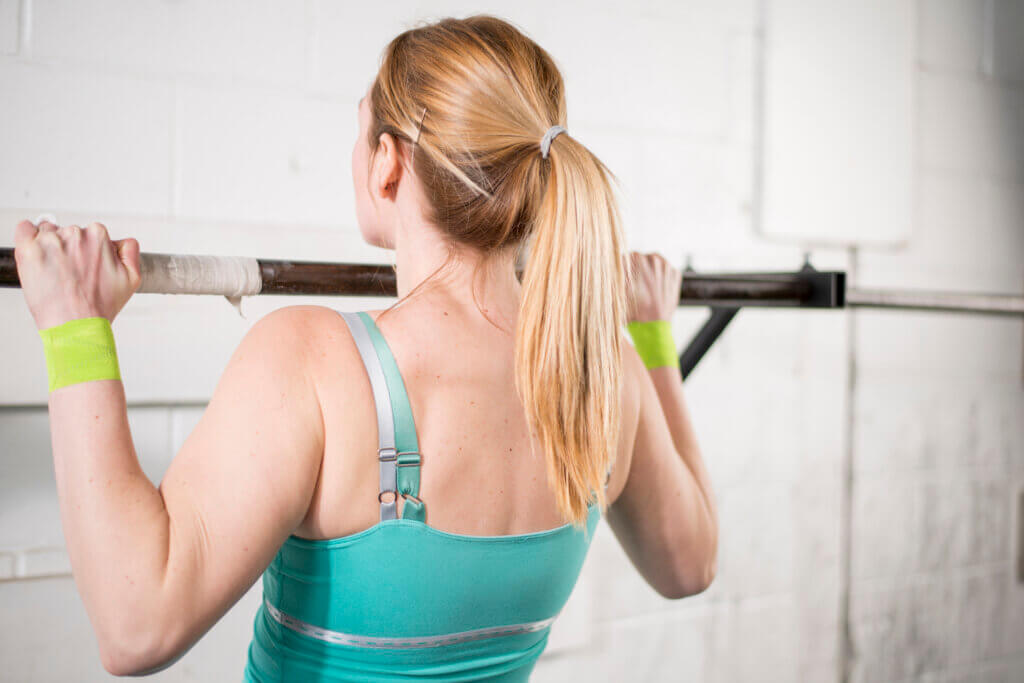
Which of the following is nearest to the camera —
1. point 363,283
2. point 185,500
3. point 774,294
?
point 185,500

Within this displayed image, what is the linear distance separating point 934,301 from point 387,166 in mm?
1020

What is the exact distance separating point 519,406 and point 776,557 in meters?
1.27

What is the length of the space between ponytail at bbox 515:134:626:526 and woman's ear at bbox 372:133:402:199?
14 cm

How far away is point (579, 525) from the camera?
0.75m

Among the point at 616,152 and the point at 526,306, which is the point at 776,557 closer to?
the point at 616,152

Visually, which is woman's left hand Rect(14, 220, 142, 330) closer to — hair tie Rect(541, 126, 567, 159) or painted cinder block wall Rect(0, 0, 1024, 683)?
hair tie Rect(541, 126, 567, 159)

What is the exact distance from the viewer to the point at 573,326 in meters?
0.71

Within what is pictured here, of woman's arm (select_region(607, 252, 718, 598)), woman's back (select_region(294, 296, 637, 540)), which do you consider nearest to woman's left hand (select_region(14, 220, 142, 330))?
woman's back (select_region(294, 296, 637, 540))

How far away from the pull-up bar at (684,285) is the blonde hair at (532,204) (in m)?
0.17

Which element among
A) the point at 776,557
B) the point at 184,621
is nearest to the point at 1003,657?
the point at 776,557

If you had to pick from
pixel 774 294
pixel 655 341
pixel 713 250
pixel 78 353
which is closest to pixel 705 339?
pixel 774 294

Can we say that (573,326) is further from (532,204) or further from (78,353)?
(78,353)

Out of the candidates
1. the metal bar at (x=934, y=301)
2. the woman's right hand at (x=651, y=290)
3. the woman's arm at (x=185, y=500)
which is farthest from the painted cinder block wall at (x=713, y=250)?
the woman's arm at (x=185, y=500)

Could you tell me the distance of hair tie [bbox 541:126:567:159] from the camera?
711 millimetres
